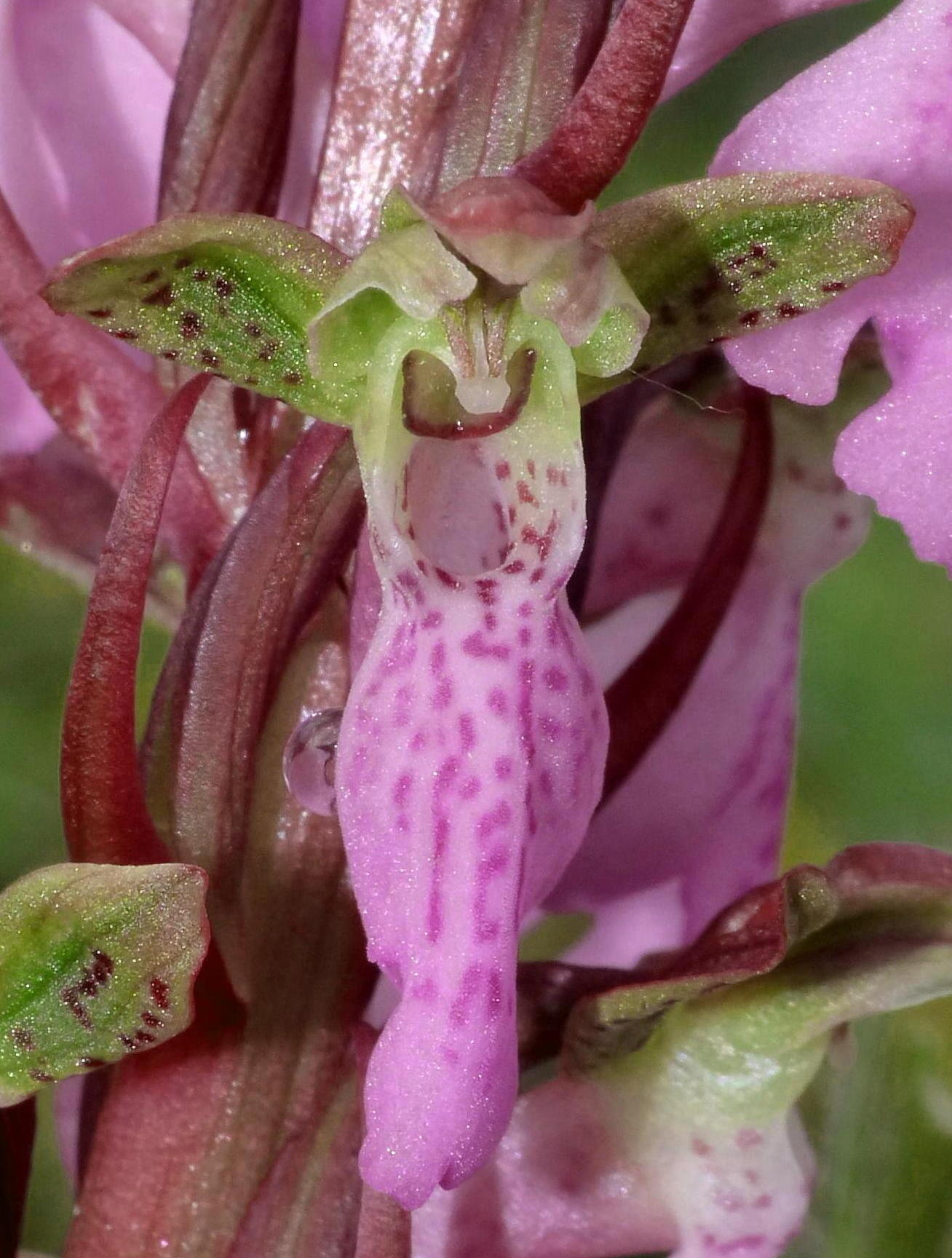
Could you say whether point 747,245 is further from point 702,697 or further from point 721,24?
point 702,697

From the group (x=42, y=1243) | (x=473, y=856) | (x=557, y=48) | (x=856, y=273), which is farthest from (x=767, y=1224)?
(x=42, y=1243)

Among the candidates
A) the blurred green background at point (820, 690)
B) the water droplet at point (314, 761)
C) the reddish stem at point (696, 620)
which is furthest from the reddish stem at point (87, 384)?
the blurred green background at point (820, 690)

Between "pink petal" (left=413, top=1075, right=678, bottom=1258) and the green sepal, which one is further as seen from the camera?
"pink petal" (left=413, top=1075, right=678, bottom=1258)

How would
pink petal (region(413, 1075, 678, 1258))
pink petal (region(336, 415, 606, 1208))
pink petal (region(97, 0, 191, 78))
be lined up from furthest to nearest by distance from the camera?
pink petal (region(97, 0, 191, 78)), pink petal (region(413, 1075, 678, 1258)), pink petal (region(336, 415, 606, 1208))

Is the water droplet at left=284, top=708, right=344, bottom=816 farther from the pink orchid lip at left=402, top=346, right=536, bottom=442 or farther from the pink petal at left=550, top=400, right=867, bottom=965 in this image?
the pink petal at left=550, top=400, right=867, bottom=965

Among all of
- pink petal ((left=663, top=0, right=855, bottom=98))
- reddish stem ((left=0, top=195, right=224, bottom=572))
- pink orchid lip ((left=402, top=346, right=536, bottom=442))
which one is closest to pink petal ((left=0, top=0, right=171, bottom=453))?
reddish stem ((left=0, top=195, right=224, bottom=572))

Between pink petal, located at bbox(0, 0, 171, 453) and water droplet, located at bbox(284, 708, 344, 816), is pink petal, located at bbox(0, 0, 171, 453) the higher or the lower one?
the higher one

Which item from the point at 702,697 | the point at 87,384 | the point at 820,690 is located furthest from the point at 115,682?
the point at 820,690
